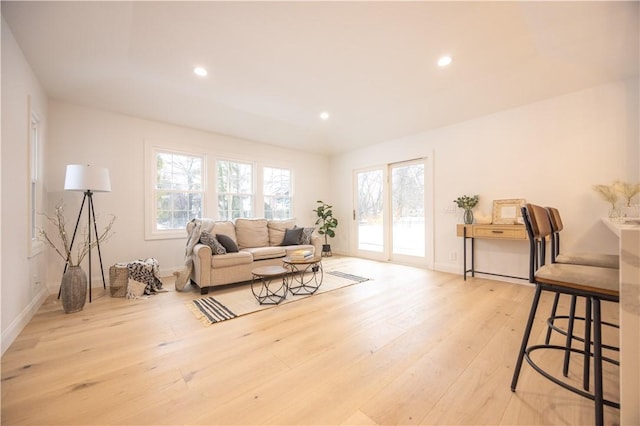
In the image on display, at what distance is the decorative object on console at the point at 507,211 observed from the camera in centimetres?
343

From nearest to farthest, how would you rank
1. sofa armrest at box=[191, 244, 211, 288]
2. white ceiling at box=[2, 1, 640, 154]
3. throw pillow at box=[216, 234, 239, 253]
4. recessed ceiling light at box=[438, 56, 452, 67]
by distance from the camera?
white ceiling at box=[2, 1, 640, 154] → recessed ceiling light at box=[438, 56, 452, 67] → sofa armrest at box=[191, 244, 211, 288] → throw pillow at box=[216, 234, 239, 253]

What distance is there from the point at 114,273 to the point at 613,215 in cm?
587

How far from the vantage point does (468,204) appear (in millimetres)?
3875

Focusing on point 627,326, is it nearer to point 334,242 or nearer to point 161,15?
point 161,15

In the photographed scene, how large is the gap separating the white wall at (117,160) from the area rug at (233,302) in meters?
1.59

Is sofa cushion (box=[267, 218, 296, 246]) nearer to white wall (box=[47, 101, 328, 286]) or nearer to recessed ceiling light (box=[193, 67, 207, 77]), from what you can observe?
white wall (box=[47, 101, 328, 286])

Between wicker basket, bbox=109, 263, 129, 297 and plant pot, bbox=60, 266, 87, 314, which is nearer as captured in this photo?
plant pot, bbox=60, 266, 87, 314

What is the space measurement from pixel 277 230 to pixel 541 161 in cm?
402

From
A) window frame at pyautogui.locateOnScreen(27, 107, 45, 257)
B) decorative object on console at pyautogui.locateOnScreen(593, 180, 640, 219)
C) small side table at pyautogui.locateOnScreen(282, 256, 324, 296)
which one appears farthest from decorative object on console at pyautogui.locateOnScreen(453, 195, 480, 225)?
window frame at pyautogui.locateOnScreen(27, 107, 45, 257)

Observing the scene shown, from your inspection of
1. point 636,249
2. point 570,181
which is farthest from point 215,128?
point 570,181

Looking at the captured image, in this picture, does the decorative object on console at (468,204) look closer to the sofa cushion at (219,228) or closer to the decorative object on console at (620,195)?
the decorative object on console at (620,195)

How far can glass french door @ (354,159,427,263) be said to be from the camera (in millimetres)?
4730

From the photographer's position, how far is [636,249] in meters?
0.96

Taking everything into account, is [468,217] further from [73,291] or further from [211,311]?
[73,291]
